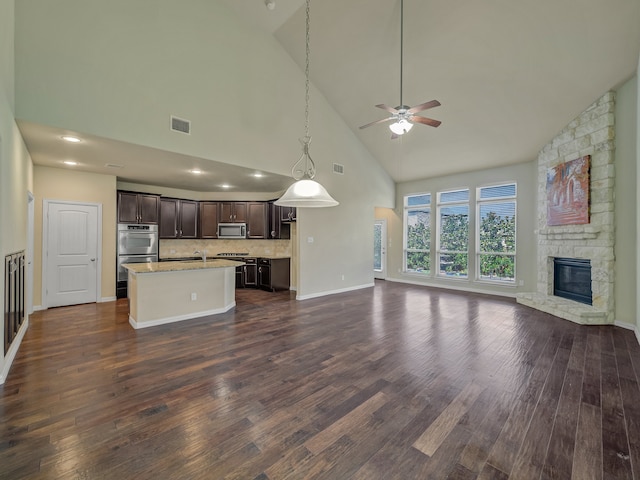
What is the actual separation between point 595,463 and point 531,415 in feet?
1.55

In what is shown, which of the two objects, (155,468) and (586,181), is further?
(586,181)

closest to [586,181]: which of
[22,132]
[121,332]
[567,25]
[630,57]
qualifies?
[630,57]

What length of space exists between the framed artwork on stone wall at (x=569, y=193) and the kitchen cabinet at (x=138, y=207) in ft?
27.4

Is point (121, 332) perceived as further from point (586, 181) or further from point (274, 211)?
point (586, 181)

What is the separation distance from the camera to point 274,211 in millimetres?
7594

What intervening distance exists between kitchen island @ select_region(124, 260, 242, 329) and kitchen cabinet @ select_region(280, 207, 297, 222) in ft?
7.29

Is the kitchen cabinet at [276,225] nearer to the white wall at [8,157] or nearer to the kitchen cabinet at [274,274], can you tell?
the kitchen cabinet at [274,274]

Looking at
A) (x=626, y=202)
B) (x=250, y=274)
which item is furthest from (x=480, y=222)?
(x=250, y=274)

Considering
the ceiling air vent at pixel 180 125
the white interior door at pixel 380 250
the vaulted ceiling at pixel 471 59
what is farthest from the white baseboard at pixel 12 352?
the white interior door at pixel 380 250

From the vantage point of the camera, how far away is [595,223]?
4.75m

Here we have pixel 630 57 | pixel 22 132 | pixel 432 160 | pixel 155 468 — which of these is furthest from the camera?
pixel 432 160

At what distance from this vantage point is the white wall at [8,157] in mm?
2729

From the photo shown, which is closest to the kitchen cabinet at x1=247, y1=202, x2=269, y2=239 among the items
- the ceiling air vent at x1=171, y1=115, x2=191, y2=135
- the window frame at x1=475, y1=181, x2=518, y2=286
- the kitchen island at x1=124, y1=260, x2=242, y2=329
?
the kitchen island at x1=124, y1=260, x2=242, y2=329

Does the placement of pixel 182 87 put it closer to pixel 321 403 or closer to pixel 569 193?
pixel 321 403
